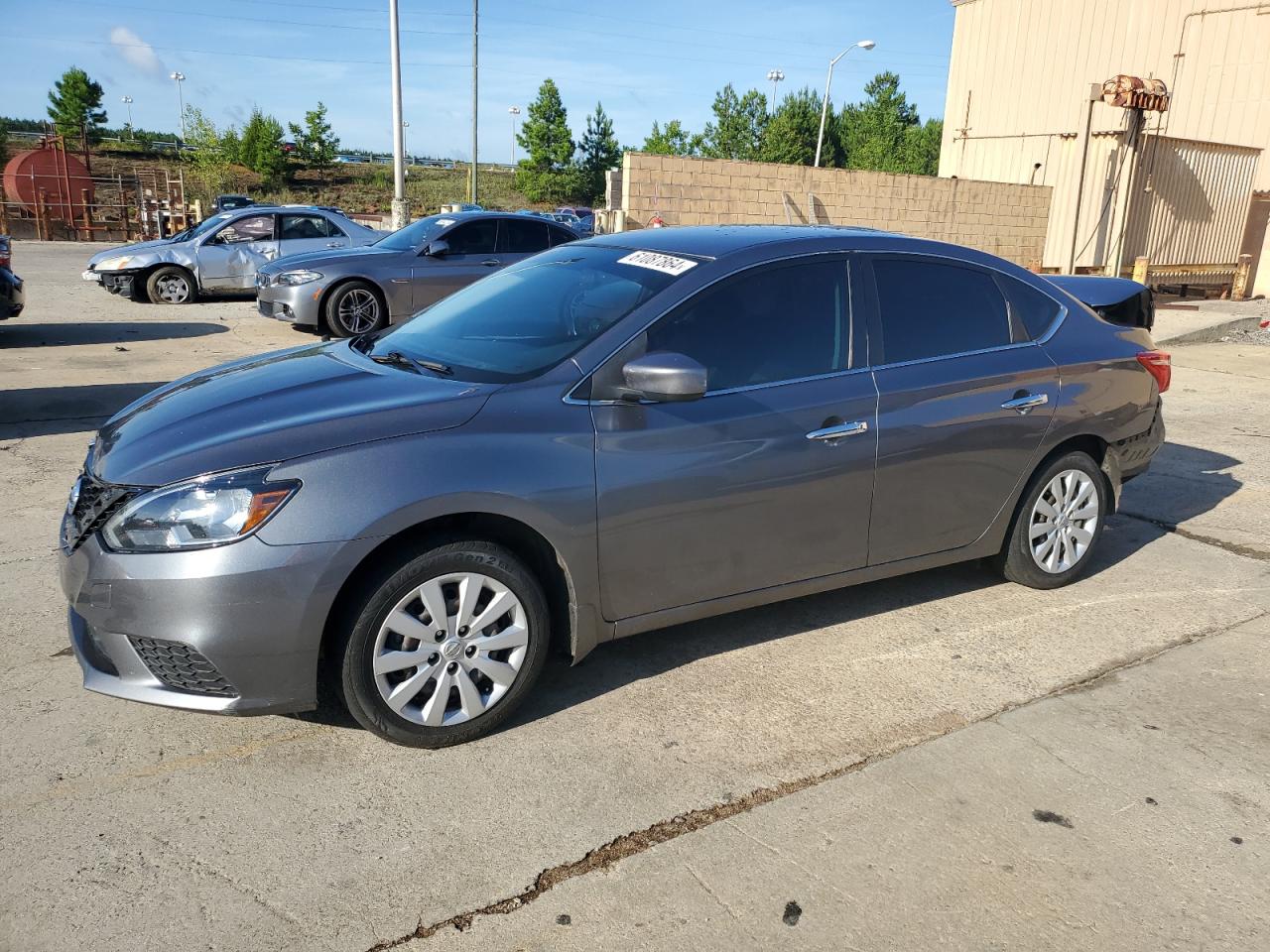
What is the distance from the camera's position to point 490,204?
68688 mm

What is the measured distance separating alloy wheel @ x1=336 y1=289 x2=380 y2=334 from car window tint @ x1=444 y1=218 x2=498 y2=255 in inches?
43.4

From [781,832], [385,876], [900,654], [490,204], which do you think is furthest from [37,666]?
[490,204]

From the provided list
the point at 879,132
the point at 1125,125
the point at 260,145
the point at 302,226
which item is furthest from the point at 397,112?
the point at 879,132

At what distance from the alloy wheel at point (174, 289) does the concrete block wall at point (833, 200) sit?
22.3ft

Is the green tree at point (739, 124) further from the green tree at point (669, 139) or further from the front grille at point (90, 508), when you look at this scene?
the front grille at point (90, 508)

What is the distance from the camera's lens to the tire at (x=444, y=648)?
10.1 ft

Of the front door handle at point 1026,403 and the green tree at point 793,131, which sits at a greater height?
the green tree at point 793,131

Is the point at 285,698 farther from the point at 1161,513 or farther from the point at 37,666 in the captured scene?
the point at 1161,513

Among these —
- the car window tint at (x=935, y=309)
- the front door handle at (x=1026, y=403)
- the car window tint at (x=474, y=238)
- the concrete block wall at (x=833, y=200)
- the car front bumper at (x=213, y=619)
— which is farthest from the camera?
the concrete block wall at (x=833, y=200)

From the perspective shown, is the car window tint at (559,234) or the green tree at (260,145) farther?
the green tree at (260,145)

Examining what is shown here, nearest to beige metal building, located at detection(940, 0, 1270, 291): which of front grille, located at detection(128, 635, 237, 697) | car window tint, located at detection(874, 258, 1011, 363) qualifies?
car window tint, located at detection(874, 258, 1011, 363)

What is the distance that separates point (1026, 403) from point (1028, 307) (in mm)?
509

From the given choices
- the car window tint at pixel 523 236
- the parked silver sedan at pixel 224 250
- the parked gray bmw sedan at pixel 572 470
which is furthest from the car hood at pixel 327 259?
the parked gray bmw sedan at pixel 572 470

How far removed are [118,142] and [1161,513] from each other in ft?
296
